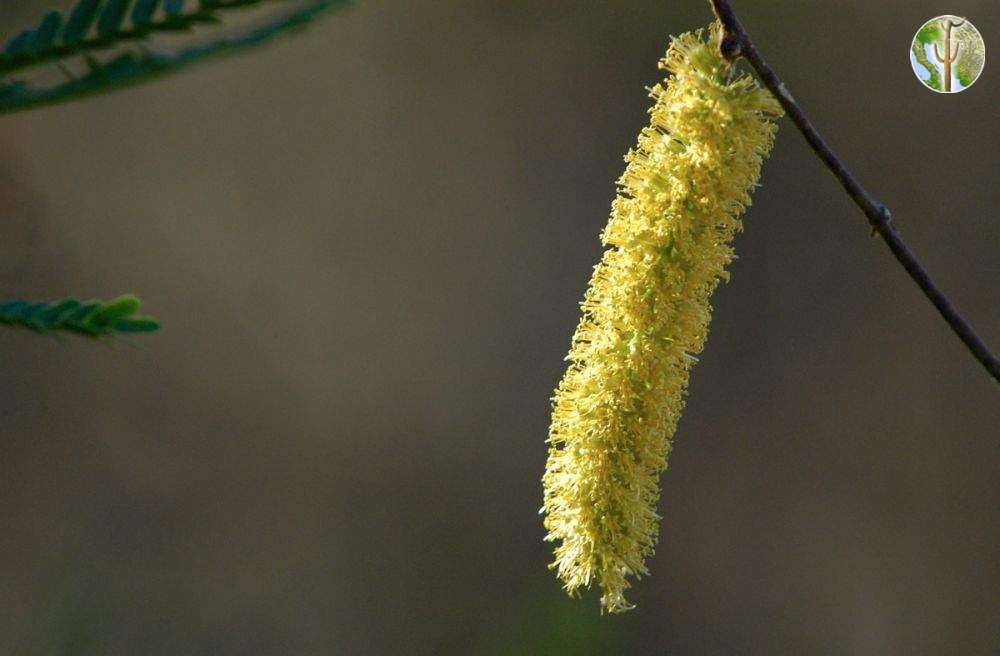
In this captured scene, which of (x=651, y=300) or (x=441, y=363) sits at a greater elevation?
(x=441, y=363)

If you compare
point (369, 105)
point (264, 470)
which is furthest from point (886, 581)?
point (369, 105)

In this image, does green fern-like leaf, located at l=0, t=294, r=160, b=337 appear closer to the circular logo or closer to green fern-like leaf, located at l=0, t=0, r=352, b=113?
green fern-like leaf, located at l=0, t=0, r=352, b=113

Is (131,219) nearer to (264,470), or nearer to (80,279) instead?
(80,279)

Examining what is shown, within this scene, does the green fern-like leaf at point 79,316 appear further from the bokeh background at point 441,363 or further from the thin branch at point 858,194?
the bokeh background at point 441,363

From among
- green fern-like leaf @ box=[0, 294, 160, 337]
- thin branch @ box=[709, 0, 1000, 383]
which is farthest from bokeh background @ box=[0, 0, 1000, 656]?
green fern-like leaf @ box=[0, 294, 160, 337]

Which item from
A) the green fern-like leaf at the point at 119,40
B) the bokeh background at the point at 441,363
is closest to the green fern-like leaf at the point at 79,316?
the green fern-like leaf at the point at 119,40

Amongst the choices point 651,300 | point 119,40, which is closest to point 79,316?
point 119,40

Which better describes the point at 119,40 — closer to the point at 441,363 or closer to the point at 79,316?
the point at 79,316
